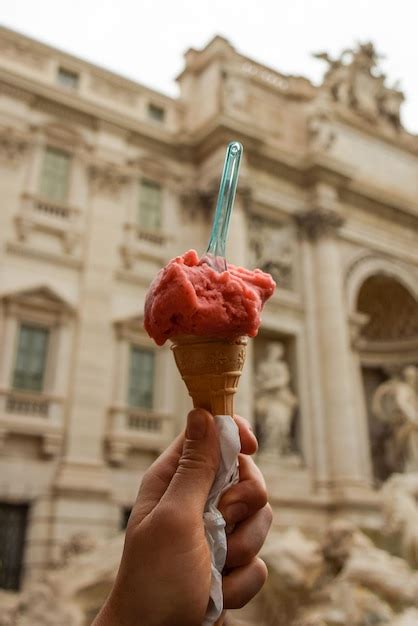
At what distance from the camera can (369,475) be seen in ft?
46.2

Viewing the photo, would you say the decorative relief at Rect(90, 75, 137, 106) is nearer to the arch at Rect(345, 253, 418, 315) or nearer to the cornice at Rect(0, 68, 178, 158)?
the cornice at Rect(0, 68, 178, 158)

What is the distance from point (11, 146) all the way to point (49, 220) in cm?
193

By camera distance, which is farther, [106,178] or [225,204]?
[106,178]

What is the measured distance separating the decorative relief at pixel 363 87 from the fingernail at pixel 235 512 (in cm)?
1882

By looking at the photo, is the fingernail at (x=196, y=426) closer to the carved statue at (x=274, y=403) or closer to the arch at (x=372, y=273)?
the carved statue at (x=274, y=403)

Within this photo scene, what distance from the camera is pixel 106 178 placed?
13562mm

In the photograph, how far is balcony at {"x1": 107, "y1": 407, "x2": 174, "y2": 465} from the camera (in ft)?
37.6

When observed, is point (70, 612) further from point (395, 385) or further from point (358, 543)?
point (395, 385)

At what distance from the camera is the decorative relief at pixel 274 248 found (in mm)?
14891

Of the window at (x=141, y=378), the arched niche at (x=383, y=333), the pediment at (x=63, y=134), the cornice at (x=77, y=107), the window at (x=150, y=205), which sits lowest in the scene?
the window at (x=141, y=378)

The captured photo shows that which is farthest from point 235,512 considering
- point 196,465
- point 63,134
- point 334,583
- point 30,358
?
point 63,134

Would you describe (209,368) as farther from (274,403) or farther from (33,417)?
(274,403)

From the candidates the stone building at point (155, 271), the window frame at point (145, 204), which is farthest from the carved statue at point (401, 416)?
the window frame at point (145, 204)

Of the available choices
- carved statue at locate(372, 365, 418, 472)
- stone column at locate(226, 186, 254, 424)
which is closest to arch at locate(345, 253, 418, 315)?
carved statue at locate(372, 365, 418, 472)
